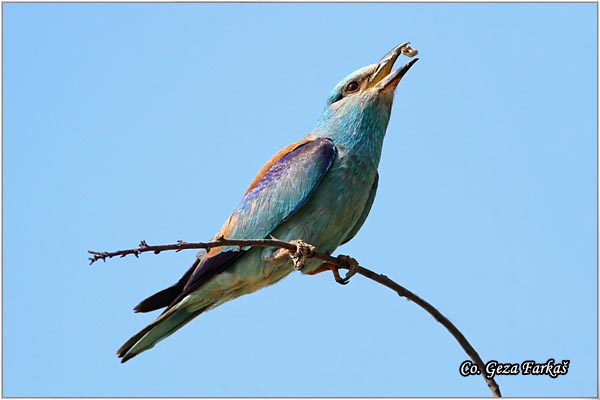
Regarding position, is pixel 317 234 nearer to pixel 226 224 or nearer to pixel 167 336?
pixel 226 224

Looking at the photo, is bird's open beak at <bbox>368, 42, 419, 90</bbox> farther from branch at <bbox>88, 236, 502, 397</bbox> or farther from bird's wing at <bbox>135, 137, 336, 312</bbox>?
branch at <bbox>88, 236, 502, 397</bbox>

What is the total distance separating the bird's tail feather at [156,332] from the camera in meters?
5.26

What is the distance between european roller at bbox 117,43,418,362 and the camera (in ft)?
17.3

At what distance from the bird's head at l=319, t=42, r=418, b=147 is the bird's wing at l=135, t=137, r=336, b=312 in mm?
206

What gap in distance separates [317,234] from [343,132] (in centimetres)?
74

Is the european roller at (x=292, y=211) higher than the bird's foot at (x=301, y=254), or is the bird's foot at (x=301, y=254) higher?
the european roller at (x=292, y=211)

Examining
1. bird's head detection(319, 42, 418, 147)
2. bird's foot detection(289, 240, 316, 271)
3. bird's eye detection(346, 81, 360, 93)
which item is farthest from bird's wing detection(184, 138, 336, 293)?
bird's eye detection(346, 81, 360, 93)

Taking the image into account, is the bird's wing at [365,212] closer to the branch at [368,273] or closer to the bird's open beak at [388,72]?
the bird's open beak at [388,72]

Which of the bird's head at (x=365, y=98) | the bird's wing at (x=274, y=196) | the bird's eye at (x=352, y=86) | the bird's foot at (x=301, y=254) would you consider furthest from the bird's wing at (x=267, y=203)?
the bird's eye at (x=352, y=86)

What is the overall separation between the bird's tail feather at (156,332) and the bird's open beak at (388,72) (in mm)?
1766

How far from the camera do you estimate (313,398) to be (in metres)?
4.69

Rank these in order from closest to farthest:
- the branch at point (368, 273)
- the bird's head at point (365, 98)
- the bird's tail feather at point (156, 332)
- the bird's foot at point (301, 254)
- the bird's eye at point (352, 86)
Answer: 1. the branch at point (368, 273)
2. the bird's foot at point (301, 254)
3. the bird's tail feather at point (156, 332)
4. the bird's head at point (365, 98)
5. the bird's eye at point (352, 86)

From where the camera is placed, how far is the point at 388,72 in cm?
586

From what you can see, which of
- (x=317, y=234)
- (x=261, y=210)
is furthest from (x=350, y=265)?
(x=261, y=210)
